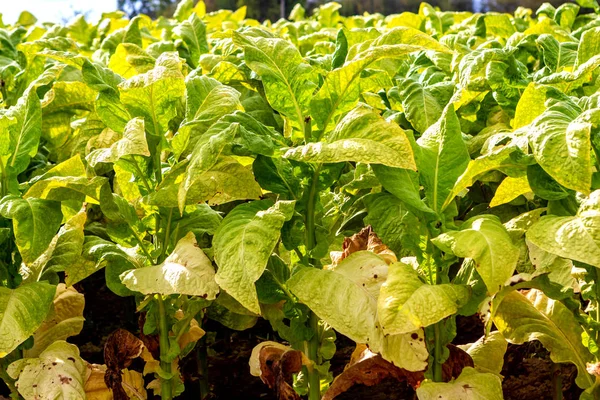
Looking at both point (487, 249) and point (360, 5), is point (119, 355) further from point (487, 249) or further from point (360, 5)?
point (360, 5)

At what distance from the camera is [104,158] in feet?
6.05

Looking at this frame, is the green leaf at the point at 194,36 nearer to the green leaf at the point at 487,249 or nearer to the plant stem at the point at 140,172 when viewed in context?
the plant stem at the point at 140,172

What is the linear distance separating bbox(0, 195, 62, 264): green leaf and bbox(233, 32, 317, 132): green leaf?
0.61m

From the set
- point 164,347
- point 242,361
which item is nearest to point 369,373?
point 164,347

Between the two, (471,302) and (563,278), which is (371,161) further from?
(563,278)

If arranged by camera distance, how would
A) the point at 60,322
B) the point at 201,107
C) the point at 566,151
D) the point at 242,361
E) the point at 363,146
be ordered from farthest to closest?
the point at 242,361, the point at 60,322, the point at 201,107, the point at 363,146, the point at 566,151

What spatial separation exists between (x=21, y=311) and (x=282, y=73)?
0.83m

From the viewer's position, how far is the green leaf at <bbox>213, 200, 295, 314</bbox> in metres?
1.64

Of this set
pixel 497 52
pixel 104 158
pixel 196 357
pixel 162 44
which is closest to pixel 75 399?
pixel 104 158

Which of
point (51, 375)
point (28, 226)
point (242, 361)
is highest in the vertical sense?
point (28, 226)

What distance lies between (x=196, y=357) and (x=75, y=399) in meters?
0.81

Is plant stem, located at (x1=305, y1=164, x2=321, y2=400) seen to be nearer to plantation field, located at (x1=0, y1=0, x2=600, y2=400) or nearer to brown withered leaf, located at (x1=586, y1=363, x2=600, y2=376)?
plantation field, located at (x1=0, y1=0, x2=600, y2=400)

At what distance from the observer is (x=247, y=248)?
1.69 metres

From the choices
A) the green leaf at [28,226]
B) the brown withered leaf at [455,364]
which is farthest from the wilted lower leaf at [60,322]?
the brown withered leaf at [455,364]
